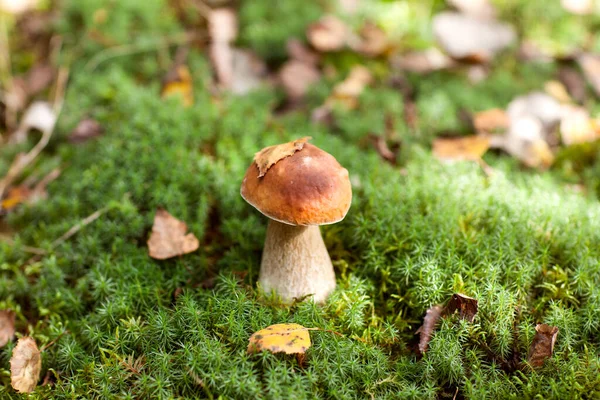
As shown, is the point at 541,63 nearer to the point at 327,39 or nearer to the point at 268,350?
the point at 327,39

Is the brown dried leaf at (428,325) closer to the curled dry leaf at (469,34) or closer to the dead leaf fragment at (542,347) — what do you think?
the dead leaf fragment at (542,347)

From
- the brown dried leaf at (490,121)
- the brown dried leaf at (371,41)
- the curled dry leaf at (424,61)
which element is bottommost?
the brown dried leaf at (490,121)

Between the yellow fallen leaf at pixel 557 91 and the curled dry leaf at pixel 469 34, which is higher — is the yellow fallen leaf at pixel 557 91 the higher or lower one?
the lower one

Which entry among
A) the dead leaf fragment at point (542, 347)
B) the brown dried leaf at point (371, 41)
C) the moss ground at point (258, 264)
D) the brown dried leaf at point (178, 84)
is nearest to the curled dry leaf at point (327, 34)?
the brown dried leaf at point (371, 41)

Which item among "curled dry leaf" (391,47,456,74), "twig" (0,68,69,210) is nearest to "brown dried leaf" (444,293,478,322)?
"curled dry leaf" (391,47,456,74)

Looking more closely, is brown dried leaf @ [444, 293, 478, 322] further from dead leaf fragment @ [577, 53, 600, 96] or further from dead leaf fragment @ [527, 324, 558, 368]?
dead leaf fragment @ [577, 53, 600, 96]

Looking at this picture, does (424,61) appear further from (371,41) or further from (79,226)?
(79,226)

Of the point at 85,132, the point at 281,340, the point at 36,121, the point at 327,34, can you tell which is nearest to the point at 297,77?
the point at 327,34
